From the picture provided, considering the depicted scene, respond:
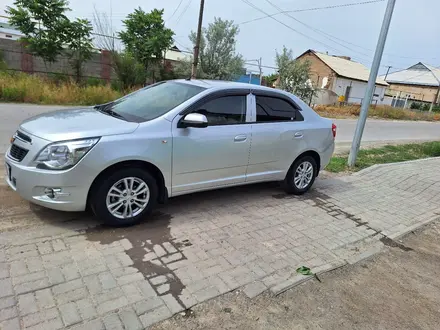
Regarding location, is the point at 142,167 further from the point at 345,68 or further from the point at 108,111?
the point at 345,68

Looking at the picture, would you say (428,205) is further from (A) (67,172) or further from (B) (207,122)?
(A) (67,172)

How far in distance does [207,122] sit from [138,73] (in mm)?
Answer: 17942

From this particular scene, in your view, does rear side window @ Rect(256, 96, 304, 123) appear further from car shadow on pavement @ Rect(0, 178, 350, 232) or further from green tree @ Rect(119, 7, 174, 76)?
green tree @ Rect(119, 7, 174, 76)

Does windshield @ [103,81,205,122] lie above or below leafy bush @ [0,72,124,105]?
above

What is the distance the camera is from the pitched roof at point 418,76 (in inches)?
2402

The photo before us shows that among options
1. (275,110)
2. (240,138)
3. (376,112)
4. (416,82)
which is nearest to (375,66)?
(275,110)

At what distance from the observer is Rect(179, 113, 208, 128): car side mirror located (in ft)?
12.8

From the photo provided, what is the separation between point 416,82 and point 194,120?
69.2 metres

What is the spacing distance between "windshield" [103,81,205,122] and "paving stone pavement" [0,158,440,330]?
4.10ft

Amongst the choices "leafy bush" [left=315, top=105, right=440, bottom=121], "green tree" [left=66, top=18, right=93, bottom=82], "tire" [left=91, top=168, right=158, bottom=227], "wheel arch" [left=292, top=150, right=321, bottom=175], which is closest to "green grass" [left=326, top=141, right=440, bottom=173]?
"wheel arch" [left=292, top=150, right=321, bottom=175]

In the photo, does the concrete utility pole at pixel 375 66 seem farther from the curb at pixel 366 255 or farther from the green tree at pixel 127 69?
the green tree at pixel 127 69

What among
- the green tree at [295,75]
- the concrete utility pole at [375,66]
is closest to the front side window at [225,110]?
the concrete utility pole at [375,66]

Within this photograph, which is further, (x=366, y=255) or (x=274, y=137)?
(x=274, y=137)

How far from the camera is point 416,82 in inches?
2430
